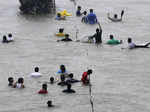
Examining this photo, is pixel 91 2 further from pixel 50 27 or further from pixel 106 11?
pixel 50 27

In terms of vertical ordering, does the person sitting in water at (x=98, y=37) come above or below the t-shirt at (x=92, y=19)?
below

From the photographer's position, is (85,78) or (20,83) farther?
(85,78)

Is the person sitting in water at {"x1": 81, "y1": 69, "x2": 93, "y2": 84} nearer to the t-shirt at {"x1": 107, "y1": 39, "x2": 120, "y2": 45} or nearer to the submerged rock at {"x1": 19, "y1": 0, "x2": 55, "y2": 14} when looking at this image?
the t-shirt at {"x1": 107, "y1": 39, "x2": 120, "y2": 45}

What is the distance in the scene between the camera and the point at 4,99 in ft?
76.9

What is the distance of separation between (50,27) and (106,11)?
717 cm

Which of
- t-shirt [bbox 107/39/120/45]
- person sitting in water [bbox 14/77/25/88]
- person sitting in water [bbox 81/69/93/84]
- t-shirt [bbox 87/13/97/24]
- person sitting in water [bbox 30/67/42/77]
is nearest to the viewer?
person sitting in water [bbox 14/77/25/88]

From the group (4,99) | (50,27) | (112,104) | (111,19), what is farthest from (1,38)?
(112,104)

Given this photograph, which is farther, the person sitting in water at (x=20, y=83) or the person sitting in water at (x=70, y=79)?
the person sitting in water at (x=70, y=79)

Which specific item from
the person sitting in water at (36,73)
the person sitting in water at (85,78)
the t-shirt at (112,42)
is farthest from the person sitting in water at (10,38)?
the person sitting in water at (85,78)

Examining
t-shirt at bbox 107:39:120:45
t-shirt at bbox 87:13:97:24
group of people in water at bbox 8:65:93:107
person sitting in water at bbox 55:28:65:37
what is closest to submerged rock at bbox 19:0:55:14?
t-shirt at bbox 87:13:97:24

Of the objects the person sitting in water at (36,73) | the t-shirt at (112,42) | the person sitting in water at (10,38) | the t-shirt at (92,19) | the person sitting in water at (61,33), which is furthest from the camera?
the t-shirt at (92,19)

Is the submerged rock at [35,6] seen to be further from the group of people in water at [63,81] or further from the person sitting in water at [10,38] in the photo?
the group of people in water at [63,81]

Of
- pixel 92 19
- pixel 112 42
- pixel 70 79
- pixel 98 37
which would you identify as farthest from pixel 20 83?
pixel 92 19

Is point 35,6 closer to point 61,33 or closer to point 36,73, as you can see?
point 61,33
